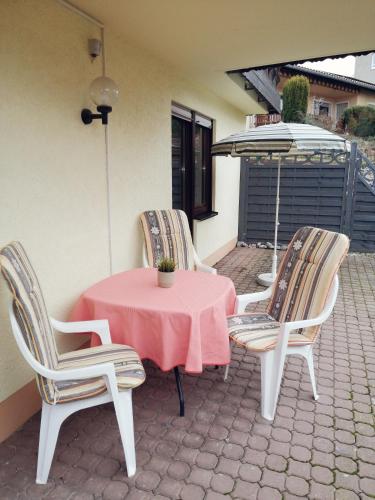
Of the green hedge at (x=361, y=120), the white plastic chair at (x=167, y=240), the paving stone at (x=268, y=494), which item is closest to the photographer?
the paving stone at (x=268, y=494)

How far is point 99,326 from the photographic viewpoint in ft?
7.24

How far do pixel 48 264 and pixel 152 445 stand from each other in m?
→ 1.30

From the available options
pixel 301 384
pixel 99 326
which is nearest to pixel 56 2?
pixel 99 326

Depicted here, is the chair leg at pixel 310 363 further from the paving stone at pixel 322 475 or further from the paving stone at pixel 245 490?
the paving stone at pixel 245 490

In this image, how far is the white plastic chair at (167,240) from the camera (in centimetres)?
356

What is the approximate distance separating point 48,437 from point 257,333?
1385 millimetres

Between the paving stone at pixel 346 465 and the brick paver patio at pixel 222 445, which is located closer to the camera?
the brick paver patio at pixel 222 445

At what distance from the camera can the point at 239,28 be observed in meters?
2.79

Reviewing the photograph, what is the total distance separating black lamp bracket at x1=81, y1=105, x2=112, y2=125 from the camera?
8.39 feet

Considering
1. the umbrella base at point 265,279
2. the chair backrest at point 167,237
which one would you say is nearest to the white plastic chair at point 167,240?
the chair backrest at point 167,237

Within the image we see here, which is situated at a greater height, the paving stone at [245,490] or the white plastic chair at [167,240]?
the white plastic chair at [167,240]

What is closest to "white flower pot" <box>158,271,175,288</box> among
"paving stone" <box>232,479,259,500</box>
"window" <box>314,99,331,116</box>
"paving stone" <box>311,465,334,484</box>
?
"paving stone" <box>232,479,259,500</box>

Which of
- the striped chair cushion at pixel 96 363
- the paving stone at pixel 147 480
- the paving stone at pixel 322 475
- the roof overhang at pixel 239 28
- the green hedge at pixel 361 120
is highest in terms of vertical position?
the green hedge at pixel 361 120

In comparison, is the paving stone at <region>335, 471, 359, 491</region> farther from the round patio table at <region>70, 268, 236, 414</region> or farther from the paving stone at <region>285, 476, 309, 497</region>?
the round patio table at <region>70, 268, 236, 414</region>
